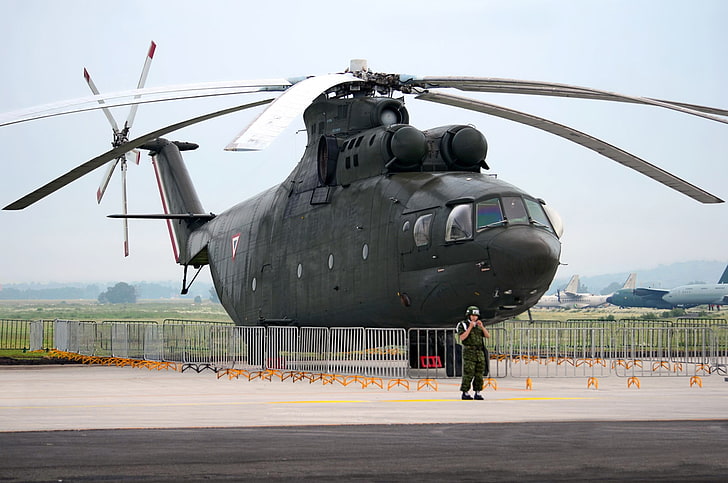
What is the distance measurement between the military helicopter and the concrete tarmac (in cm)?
229

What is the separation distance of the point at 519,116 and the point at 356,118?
3927mm

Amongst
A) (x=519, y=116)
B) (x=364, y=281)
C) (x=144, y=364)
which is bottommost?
(x=144, y=364)

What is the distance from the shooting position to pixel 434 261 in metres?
19.2

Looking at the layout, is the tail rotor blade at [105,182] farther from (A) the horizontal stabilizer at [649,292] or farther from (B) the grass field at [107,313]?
(A) the horizontal stabilizer at [649,292]

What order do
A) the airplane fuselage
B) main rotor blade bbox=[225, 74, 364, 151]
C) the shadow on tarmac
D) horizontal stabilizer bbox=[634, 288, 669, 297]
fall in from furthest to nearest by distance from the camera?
horizontal stabilizer bbox=[634, 288, 669, 297] → the airplane fuselage → main rotor blade bbox=[225, 74, 364, 151] → the shadow on tarmac

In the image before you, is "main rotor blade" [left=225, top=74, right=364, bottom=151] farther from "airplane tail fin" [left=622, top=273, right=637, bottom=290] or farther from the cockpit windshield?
"airplane tail fin" [left=622, top=273, right=637, bottom=290]

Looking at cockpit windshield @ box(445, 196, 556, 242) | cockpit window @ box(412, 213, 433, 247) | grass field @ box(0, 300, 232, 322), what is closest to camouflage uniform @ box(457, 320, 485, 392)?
cockpit windshield @ box(445, 196, 556, 242)

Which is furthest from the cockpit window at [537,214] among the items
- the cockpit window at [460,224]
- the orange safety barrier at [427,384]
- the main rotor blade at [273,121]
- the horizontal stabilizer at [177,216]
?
the horizontal stabilizer at [177,216]

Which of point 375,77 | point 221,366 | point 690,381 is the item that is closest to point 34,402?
point 221,366

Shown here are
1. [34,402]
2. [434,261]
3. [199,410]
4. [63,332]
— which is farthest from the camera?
[63,332]

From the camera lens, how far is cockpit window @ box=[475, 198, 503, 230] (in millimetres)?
18672

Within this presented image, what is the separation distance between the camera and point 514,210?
741 inches

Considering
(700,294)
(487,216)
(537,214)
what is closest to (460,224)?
(487,216)

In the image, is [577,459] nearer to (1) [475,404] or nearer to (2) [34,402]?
(1) [475,404]
